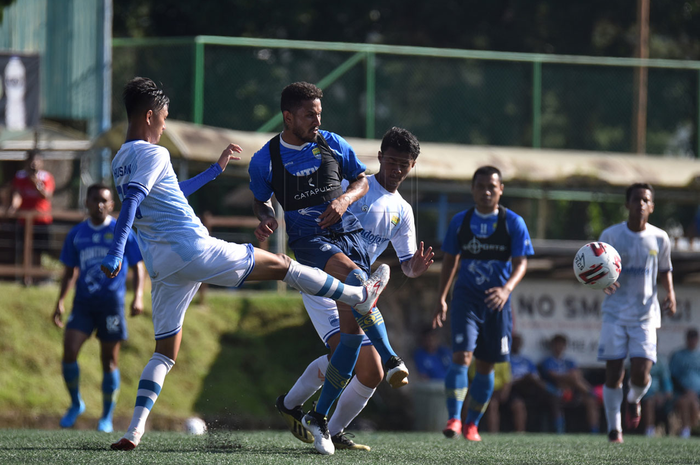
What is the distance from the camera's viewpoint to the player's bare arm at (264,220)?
6.11 metres

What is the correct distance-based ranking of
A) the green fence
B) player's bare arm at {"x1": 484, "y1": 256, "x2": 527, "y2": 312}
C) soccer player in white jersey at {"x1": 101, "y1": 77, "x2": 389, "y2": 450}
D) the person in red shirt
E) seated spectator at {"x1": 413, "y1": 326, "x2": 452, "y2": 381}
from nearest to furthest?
soccer player in white jersey at {"x1": 101, "y1": 77, "x2": 389, "y2": 450}, player's bare arm at {"x1": 484, "y1": 256, "x2": 527, "y2": 312}, seated spectator at {"x1": 413, "y1": 326, "x2": 452, "y2": 381}, the person in red shirt, the green fence

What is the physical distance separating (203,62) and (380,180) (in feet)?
30.8

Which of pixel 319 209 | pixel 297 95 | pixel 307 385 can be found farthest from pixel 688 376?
pixel 297 95

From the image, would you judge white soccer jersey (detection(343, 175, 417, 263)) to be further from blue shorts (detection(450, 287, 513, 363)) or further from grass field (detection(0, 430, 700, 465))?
blue shorts (detection(450, 287, 513, 363))

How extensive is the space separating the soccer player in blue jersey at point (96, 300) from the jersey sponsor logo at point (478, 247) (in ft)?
10.2

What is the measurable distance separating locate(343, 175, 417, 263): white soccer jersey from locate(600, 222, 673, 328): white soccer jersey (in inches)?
110

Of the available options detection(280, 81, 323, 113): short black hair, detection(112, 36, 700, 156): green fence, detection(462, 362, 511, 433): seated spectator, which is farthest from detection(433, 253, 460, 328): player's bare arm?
detection(112, 36, 700, 156): green fence

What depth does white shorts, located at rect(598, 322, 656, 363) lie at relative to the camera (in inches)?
335

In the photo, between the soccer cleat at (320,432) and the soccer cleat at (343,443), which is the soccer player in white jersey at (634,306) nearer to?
the soccer cleat at (343,443)

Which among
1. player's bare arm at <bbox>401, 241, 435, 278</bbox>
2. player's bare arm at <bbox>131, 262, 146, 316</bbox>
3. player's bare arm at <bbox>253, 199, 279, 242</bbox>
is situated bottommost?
player's bare arm at <bbox>131, 262, 146, 316</bbox>

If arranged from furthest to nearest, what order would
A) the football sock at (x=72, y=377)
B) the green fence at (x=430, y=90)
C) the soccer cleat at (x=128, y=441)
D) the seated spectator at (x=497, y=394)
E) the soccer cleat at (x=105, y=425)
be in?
the green fence at (x=430, y=90), the seated spectator at (x=497, y=394), the football sock at (x=72, y=377), the soccer cleat at (x=105, y=425), the soccer cleat at (x=128, y=441)

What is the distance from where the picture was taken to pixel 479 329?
8547 mm

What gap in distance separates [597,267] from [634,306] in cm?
108

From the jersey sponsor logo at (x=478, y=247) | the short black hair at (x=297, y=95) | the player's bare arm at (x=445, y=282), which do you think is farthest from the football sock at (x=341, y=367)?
the jersey sponsor logo at (x=478, y=247)
